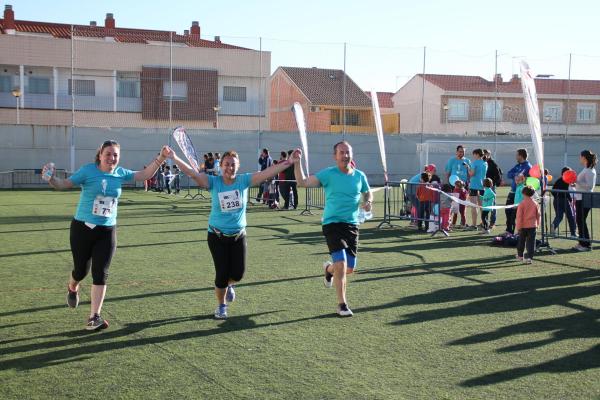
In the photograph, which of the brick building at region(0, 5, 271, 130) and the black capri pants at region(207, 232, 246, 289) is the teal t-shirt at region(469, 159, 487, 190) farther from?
the brick building at region(0, 5, 271, 130)

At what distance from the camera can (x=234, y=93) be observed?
4172cm

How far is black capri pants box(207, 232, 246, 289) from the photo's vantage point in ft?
24.7

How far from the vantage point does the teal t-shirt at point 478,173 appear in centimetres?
1698

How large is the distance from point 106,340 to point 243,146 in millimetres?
29912

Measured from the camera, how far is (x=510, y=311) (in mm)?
8281

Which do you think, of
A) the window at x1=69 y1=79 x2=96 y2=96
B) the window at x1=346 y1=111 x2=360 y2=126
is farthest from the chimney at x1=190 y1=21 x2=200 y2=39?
the window at x1=69 y1=79 x2=96 y2=96

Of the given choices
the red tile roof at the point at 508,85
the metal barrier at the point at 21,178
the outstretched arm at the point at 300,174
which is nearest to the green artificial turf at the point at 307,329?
the outstretched arm at the point at 300,174

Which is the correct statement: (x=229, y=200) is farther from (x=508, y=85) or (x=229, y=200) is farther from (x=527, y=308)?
(x=508, y=85)

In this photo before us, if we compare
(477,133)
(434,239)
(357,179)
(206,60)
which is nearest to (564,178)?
(434,239)

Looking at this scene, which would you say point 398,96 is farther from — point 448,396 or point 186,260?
point 448,396

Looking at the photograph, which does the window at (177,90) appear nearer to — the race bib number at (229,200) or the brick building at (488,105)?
the brick building at (488,105)

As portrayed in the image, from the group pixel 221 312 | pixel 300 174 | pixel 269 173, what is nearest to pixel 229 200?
pixel 269 173

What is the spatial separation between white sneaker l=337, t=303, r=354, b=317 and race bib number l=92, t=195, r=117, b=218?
8.76 ft

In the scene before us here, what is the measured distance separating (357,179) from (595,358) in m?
3.08
